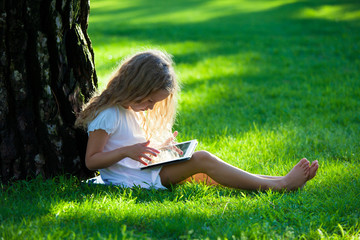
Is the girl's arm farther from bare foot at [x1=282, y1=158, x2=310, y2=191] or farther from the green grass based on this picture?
bare foot at [x1=282, y1=158, x2=310, y2=191]

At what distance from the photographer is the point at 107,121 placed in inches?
128

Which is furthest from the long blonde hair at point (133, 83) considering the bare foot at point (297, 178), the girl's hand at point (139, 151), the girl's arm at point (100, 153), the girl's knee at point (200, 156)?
the bare foot at point (297, 178)

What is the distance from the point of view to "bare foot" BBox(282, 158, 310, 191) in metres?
3.35

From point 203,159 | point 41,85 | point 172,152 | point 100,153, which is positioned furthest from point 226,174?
point 41,85

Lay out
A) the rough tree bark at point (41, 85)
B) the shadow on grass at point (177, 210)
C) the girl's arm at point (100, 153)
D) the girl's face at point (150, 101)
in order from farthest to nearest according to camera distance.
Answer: the girl's face at point (150, 101)
the girl's arm at point (100, 153)
the rough tree bark at point (41, 85)
the shadow on grass at point (177, 210)

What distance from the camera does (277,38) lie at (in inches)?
406

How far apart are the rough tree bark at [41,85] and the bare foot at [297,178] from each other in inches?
60.5

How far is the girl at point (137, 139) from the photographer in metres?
3.23

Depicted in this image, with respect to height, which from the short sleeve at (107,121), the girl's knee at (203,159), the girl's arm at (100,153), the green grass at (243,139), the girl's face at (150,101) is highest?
the girl's face at (150,101)

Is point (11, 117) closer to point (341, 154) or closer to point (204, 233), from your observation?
point (204, 233)

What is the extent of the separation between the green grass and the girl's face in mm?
595

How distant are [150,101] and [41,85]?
77cm

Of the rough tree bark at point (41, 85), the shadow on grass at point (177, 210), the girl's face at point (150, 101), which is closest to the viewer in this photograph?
the shadow on grass at point (177, 210)

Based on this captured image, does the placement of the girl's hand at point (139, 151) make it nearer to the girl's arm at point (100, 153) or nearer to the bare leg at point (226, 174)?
the girl's arm at point (100, 153)
